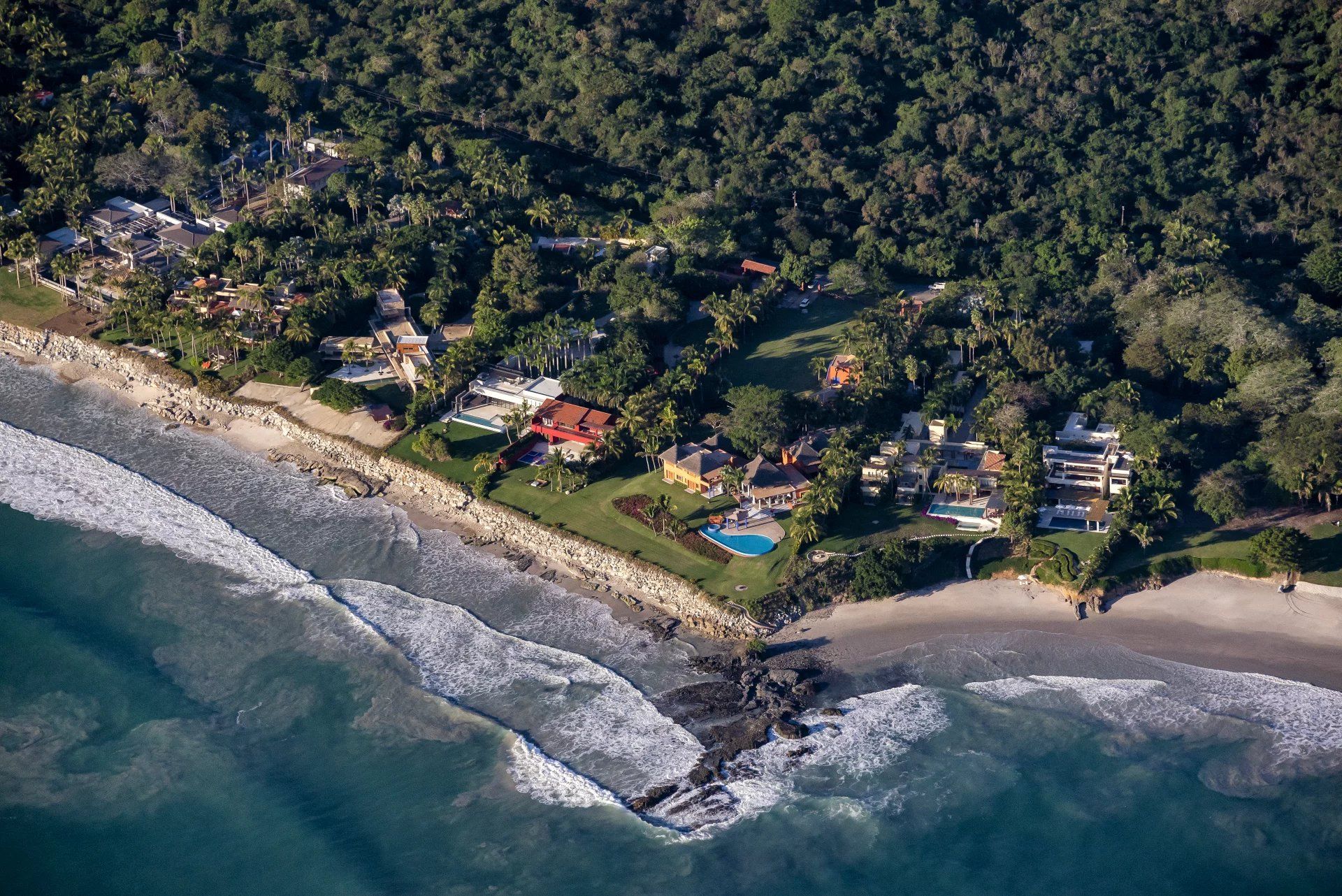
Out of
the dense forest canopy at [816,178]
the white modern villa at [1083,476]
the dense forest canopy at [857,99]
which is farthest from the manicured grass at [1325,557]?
the dense forest canopy at [857,99]

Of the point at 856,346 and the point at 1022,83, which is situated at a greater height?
the point at 1022,83

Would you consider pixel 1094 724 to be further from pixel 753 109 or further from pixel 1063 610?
pixel 753 109

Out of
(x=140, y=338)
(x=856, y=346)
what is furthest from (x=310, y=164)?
(x=856, y=346)

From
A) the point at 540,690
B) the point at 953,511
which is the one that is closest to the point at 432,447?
the point at 540,690

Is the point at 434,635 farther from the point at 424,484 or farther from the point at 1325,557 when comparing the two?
the point at 1325,557

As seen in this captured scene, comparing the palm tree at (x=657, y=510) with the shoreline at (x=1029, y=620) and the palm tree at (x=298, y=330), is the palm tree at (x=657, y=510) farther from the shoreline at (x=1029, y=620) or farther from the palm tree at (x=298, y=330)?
the palm tree at (x=298, y=330)

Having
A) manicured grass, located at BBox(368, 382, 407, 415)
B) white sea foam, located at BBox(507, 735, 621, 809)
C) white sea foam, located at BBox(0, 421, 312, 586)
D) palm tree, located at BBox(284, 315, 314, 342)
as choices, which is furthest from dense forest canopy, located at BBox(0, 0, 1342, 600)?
white sea foam, located at BBox(507, 735, 621, 809)
